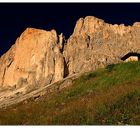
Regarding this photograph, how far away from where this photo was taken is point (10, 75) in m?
131

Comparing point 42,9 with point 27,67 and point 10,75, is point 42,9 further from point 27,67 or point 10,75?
point 10,75

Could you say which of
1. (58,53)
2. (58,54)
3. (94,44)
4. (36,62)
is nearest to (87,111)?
(36,62)

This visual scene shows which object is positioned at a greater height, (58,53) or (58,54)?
(58,53)

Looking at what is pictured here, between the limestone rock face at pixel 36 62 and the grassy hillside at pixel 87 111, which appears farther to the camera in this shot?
the limestone rock face at pixel 36 62

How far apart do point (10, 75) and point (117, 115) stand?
12062 centimetres

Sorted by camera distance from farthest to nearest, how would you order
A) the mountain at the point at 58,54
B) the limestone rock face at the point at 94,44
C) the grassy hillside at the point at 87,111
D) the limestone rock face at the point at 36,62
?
the limestone rock face at the point at 94,44 < the limestone rock face at the point at 36,62 < the mountain at the point at 58,54 < the grassy hillside at the point at 87,111

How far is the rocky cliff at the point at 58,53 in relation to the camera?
113562 millimetres

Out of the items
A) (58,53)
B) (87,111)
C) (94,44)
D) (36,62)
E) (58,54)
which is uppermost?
(94,44)

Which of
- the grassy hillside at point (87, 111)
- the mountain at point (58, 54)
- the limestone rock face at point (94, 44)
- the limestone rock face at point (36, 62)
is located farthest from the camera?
the limestone rock face at point (94, 44)

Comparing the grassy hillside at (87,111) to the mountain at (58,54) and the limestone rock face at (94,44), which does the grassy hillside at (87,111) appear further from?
the limestone rock face at (94,44)

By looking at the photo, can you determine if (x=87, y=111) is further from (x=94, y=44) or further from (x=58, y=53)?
(x=94, y=44)

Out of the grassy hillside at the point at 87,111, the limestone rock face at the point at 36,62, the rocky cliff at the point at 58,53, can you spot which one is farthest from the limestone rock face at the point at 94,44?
the grassy hillside at the point at 87,111

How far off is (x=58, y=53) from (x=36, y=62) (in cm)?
893

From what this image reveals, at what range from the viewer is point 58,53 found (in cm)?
12394
